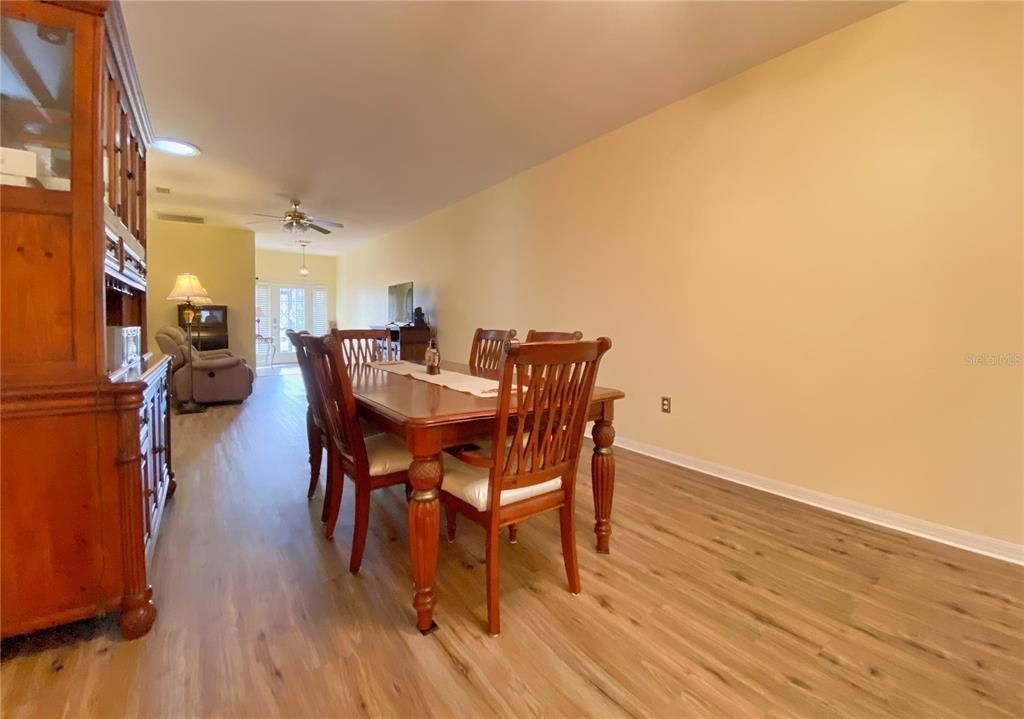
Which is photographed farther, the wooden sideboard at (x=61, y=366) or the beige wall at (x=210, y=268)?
the beige wall at (x=210, y=268)

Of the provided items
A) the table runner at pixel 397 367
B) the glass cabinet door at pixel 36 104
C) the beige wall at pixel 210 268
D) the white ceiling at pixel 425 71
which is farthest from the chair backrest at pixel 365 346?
the beige wall at pixel 210 268

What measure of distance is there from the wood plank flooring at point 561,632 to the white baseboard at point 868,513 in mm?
91

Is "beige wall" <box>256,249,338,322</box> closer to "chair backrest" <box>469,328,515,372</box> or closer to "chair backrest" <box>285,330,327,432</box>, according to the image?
"chair backrest" <box>469,328,515,372</box>

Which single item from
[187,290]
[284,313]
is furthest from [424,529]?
[284,313]

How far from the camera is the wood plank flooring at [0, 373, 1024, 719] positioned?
1.25 meters

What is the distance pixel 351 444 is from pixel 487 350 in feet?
4.45

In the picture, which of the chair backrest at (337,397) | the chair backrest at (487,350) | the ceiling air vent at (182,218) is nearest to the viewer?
the chair backrest at (337,397)

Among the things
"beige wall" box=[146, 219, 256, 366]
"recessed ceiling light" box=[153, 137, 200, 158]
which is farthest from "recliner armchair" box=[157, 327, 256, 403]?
"recessed ceiling light" box=[153, 137, 200, 158]

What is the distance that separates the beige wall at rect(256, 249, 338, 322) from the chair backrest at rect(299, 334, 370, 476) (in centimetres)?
896

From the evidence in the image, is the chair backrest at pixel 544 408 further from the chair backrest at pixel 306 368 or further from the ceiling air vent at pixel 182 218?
the ceiling air vent at pixel 182 218

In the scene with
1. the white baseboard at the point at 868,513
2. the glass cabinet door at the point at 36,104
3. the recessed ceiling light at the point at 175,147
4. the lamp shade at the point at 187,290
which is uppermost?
the recessed ceiling light at the point at 175,147

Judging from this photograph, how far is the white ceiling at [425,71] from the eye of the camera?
2.22m

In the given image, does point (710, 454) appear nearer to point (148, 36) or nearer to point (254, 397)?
point (148, 36)

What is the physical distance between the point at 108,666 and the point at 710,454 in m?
3.15
